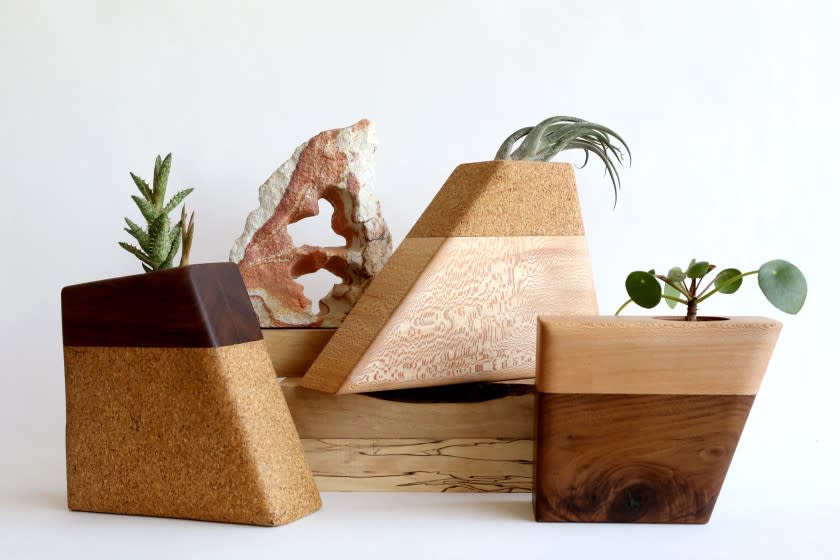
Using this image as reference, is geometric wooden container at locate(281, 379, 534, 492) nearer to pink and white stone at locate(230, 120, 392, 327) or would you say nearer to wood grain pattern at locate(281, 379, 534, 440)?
wood grain pattern at locate(281, 379, 534, 440)

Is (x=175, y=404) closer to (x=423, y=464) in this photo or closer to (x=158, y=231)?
(x=158, y=231)

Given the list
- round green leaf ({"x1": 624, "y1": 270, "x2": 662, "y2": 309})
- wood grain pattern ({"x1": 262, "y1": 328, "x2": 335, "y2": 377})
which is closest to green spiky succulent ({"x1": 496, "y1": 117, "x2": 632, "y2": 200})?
round green leaf ({"x1": 624, "y1": 270, "x2": 662, "y2": 309})

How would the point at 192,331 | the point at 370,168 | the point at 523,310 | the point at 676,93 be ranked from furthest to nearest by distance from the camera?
the point at 676,93 → the point at 370,168 → the point at 523,310 → the point at 192,331

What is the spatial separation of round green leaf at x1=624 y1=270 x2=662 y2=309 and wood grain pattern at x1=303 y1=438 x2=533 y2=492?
0.86ft

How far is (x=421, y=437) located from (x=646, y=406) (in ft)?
1.07

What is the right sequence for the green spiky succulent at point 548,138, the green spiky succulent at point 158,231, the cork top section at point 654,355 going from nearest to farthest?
the cork top section at point 654,355 < the green spiky succulent at point 158,231 < the green spiky succulent at point 548,138

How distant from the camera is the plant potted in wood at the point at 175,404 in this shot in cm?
102

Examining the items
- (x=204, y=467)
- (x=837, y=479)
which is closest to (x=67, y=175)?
(x=204, y=467)

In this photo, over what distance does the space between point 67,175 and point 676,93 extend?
115cm

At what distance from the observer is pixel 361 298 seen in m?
1.23

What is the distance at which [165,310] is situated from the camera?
1038mm

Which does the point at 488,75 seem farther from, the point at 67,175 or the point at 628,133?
the point at 67,175

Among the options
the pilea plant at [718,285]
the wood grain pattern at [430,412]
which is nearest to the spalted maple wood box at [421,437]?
the wood grain pattern at [430,412]

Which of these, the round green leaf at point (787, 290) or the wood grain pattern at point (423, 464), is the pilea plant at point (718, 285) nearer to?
the round green leaf at point (787, 290)
